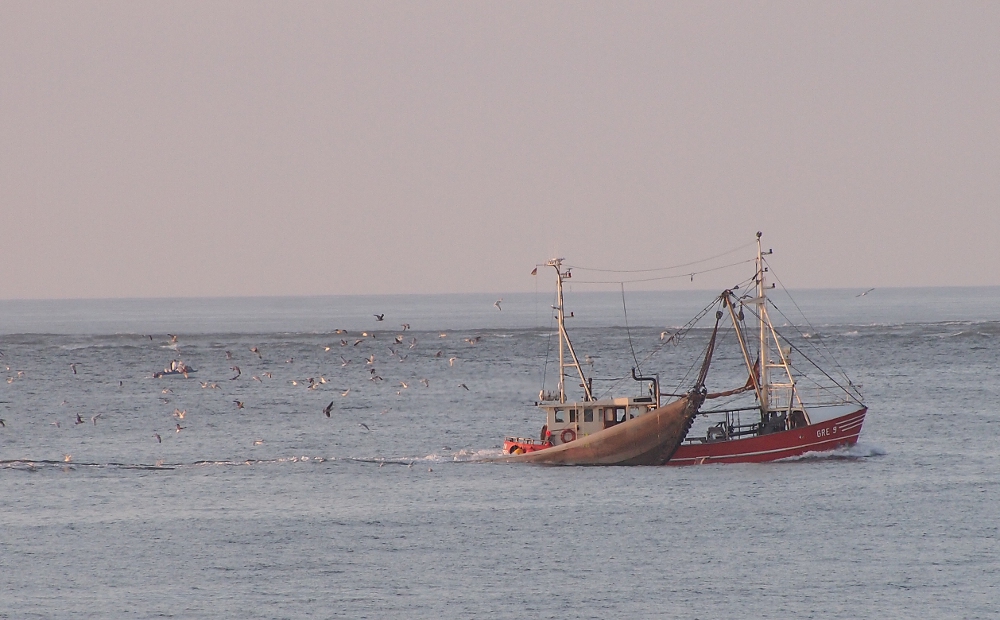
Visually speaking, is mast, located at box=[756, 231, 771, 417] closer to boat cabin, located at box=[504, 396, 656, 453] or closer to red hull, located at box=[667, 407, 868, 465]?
red hull, located at box=[667, 407, 868, 465]

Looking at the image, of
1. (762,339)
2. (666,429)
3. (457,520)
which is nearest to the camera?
(457,520)

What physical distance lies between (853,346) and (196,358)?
71.5m

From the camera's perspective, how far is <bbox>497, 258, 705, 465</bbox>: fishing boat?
191ft

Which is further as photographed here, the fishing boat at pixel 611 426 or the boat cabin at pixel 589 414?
the boat cabin at pixel 589 414

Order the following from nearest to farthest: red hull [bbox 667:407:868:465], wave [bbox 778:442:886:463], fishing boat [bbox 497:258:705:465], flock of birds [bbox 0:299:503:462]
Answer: fishing boat [bbox 497:258:705:465], red hull [bbox 667:407:868:465], wave [bbox 778:442:886:463], flock of birds [bbox 0:299:503:462]

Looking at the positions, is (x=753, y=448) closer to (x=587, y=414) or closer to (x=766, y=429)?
(x=766, y=429)

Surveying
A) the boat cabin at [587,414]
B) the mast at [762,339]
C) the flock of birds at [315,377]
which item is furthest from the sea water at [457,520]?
the mast at [762,339]

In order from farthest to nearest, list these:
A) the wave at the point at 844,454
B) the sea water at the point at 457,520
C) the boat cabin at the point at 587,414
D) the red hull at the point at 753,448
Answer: the wave at the point at 844,454
the red hull at the point at 753,448
the boat cabin at the point at 587,414
the sea water at the point at 457,520

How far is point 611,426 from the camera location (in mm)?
59031

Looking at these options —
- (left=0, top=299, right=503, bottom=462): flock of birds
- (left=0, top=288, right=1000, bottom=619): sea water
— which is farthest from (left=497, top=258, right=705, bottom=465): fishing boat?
(left=0, top=299, right=503, bottom=462): flock of birds

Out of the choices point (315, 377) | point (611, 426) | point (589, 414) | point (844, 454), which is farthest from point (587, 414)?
point (315, 377)

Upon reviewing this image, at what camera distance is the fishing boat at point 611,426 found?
5809 cm

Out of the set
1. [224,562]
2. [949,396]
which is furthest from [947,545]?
[949,396]

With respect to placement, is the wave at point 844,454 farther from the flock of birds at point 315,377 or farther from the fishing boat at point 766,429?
the flock of birds at point 315,377
